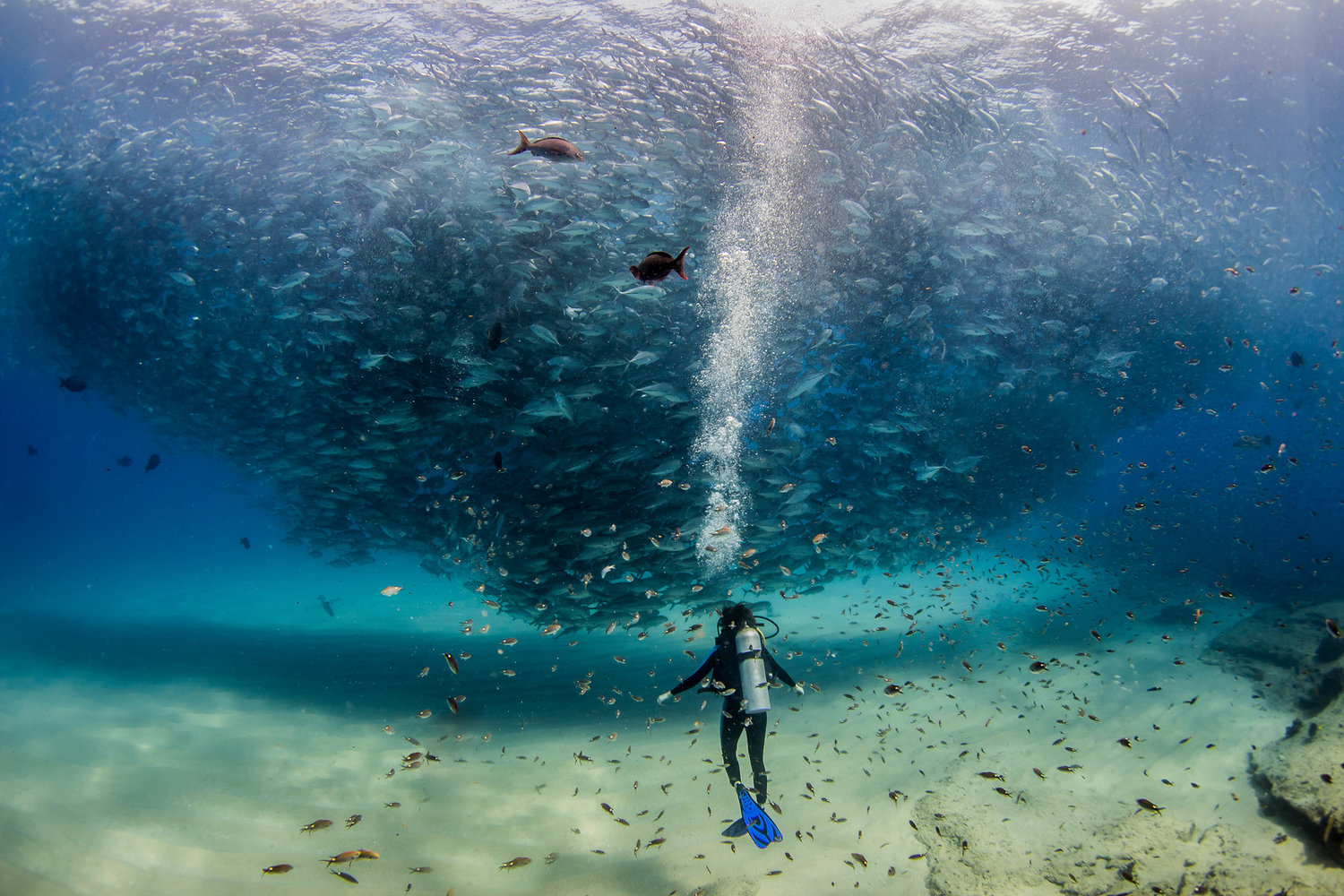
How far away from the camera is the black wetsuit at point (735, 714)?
5.57 meters

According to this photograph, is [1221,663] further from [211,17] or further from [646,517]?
[211,17]

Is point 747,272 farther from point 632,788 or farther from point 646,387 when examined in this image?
point 632,788

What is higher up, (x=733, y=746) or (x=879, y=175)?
(x=879, y=175)

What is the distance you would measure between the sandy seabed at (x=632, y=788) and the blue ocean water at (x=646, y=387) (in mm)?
68

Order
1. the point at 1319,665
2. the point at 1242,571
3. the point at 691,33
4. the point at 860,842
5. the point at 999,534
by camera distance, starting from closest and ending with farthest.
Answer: the point at 860,842 → the point at 1319,665 → the point at 691,33 → the point at 1242,571 → the point at 999,534

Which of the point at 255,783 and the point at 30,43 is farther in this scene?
the point at 30,43

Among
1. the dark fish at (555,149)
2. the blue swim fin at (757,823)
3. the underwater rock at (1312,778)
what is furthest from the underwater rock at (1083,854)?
the dark fish at (555,149)

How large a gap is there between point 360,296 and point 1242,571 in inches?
1247

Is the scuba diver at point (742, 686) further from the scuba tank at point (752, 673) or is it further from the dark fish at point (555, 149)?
the dark fish at point (555, 149)

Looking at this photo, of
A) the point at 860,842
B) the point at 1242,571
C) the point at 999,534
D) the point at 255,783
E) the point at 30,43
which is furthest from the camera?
the point at 999,534

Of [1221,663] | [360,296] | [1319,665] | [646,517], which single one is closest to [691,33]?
[360,296]

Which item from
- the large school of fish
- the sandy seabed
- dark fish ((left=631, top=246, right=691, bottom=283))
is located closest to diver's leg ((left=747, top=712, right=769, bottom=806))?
the sandy seabed

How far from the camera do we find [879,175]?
1064cm

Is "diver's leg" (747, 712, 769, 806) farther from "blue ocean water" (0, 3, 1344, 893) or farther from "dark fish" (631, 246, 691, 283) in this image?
"dark fish" (631, 246, 691, 283)
